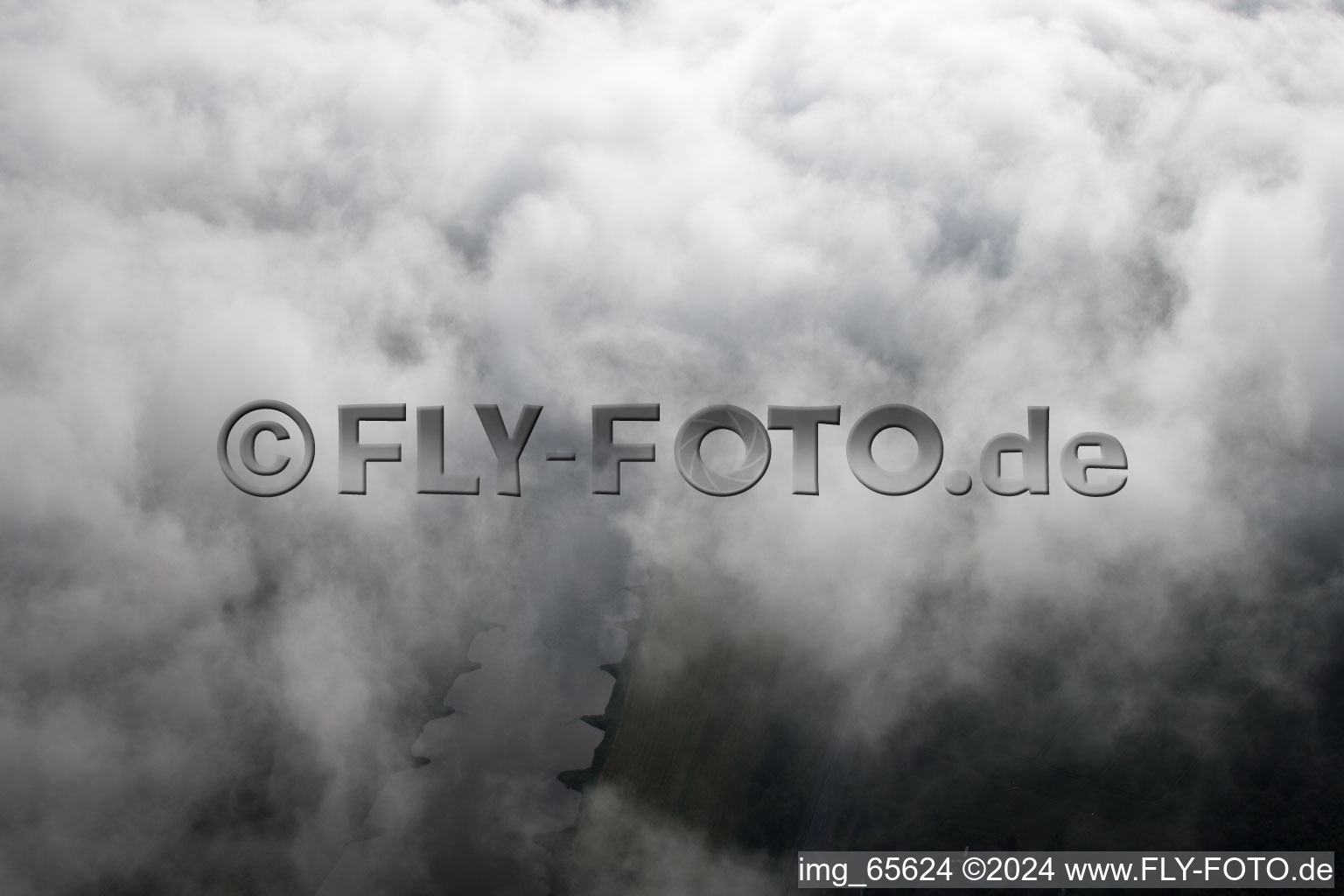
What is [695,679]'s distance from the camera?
52500mm

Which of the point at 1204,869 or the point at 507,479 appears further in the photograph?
the point at 1204,869

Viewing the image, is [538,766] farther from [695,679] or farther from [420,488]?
[420,488]

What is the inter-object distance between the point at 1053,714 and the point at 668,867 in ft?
77.2

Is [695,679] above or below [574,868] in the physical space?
above

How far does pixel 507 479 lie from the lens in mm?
36125

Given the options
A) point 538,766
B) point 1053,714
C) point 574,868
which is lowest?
point 574,868

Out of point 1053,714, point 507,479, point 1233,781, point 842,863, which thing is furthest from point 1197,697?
point 507,479

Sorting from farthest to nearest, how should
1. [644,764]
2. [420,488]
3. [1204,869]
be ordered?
[644,764] → [1204,869] → [420,488]

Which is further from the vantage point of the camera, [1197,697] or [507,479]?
[1197,697]

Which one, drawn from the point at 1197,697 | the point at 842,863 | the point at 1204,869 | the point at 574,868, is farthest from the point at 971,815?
the point at 574,868

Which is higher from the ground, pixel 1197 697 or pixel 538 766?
pixel 1197 697

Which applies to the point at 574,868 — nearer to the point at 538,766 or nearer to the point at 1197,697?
the point at 538,766

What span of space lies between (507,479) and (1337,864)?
47558 millimetres

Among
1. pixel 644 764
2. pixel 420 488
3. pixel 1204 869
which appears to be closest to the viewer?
pixel 420 488
